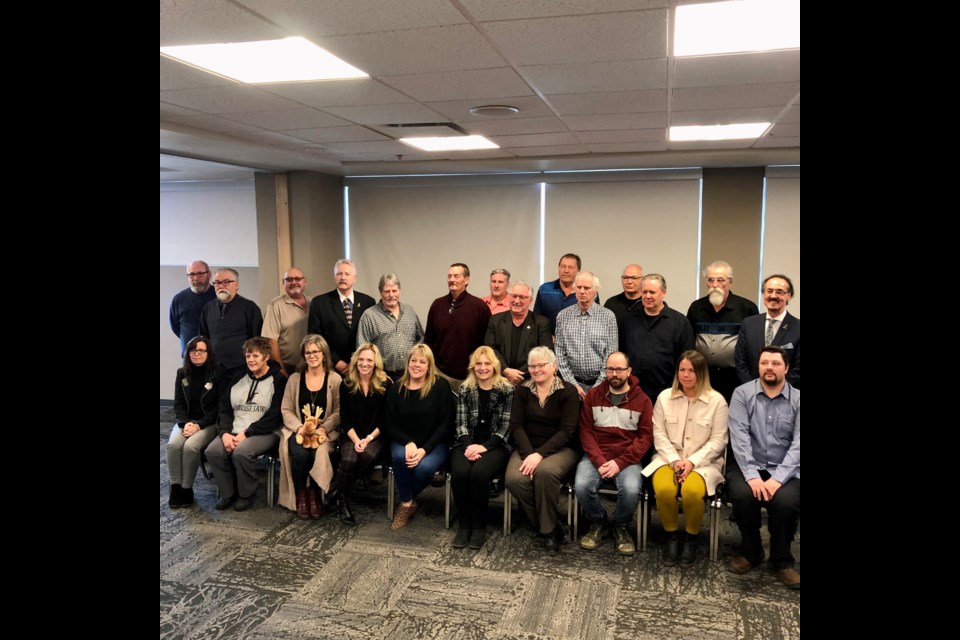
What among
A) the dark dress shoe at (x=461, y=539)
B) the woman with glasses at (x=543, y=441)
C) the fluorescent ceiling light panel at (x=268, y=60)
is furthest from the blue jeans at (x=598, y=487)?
the fluorescent ceiling light panel at (x=268, y=60)

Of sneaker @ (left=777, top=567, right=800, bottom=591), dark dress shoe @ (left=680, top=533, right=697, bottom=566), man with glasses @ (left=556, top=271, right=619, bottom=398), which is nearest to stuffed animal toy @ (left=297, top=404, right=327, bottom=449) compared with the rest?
man with glasses @ (left=556, top=271, right=619, bottom=398)

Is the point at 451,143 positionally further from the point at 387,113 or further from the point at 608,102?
the point at 608,102

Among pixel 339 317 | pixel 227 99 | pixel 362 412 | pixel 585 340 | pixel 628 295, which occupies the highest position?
pixel 227 99

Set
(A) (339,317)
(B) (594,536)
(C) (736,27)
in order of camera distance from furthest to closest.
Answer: (A) (339,317)
(B) (594,536)
(C) (736,27)

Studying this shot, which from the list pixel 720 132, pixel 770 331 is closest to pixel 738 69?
pixel 770 331

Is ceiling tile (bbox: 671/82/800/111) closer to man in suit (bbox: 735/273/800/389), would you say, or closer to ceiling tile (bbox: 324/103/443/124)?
man in suit (bbox: 735/273/800/389)

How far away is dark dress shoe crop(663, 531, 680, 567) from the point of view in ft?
12.1

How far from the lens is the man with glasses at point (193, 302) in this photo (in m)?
5.42

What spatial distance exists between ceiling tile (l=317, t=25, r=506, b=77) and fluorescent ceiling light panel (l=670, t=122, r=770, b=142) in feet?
6.86

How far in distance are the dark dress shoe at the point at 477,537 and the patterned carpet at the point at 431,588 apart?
5cm

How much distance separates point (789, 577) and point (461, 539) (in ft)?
5.64

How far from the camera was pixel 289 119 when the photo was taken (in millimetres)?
4035

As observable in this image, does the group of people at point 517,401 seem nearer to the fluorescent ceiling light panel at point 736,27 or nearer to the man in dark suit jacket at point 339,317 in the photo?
the man in dark suit jacket at point 339,317

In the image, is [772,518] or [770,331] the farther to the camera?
[770,331]
